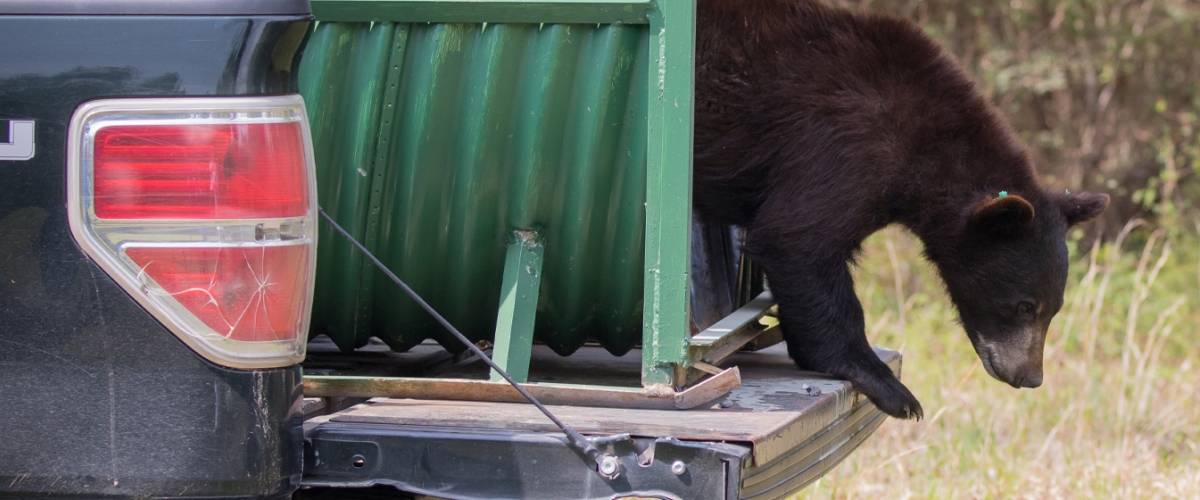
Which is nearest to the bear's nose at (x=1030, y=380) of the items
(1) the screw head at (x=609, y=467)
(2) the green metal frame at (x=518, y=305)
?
(2) the green metal frame at (x=518, y=305)

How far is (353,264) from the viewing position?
380cm

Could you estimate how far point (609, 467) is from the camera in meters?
2.66

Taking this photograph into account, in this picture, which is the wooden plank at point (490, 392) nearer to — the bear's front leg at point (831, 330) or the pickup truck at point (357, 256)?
the pickup truck at point (357, 256)

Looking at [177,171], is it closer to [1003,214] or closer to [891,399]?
[891,399]

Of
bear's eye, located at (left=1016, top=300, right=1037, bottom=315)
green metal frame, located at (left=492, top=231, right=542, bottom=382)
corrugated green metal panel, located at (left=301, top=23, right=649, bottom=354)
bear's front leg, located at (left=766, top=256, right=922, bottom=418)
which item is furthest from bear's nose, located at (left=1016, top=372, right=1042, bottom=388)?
green metal frame, located at (left=492, top=231, right=542, bottom=382)

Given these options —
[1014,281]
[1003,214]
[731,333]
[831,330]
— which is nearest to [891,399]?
[831,330]

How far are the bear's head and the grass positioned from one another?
1.26 feet

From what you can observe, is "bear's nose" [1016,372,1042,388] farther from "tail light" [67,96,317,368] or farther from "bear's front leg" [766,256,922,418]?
"tail light" [67,96,317,368]

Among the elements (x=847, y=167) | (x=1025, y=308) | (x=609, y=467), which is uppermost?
(x=847, y=167)

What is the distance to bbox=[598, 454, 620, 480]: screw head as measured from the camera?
266 centimetres

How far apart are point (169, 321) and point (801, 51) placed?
8.56 ft

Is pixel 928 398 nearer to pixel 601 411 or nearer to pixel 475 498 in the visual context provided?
pixel 601 411

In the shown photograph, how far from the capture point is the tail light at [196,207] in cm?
229

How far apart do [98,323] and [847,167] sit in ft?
8.47
